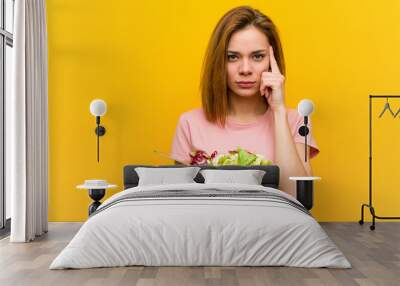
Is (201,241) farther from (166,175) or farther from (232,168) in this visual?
(232,168)

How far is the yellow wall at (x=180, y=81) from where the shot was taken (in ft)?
22.4

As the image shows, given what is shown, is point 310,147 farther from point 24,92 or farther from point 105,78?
point 24,92

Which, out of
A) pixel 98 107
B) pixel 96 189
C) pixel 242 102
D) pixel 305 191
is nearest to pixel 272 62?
pixel 242 102

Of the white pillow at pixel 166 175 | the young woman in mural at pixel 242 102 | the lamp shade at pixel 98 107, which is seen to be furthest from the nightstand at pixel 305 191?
the lamp shade at pixel 98 107

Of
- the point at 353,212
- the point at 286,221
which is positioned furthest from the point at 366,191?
the point at 286,221

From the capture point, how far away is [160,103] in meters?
6.87

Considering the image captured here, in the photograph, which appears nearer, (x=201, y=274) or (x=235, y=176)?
(x=201, y=274)

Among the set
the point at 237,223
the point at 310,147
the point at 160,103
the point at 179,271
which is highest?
the point at 160,103

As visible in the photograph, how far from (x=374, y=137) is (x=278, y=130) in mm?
1192

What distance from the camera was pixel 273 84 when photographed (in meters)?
6.66

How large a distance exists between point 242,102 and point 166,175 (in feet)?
4.61

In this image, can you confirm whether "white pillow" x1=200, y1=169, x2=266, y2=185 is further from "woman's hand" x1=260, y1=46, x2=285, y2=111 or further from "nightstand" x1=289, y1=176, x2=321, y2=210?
"woman's hand" x1=260, y1=46, x2=285, y2=111

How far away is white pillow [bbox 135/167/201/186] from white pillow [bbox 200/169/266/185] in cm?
19

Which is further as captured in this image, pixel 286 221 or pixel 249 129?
pixel 249 129
